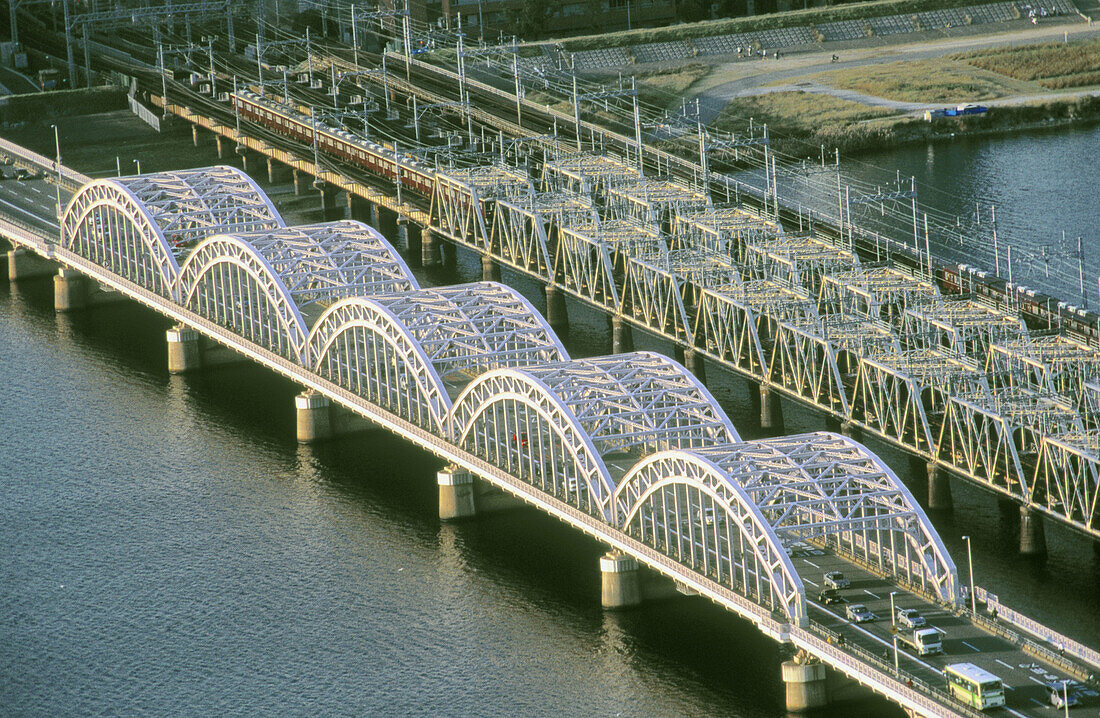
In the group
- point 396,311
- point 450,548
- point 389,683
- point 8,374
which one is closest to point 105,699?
point 389,683

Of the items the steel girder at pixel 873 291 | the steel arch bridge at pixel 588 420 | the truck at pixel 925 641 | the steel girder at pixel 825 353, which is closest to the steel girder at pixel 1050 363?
the steel girder at pixel 825 353

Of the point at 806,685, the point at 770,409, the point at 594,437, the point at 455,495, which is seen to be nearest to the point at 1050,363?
the point at 770,409

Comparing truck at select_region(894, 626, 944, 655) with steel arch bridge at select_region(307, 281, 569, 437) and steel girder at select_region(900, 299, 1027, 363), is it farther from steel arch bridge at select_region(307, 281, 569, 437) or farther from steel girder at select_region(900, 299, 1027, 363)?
steel arch bridge at select_region(307, 281, 569, 437)

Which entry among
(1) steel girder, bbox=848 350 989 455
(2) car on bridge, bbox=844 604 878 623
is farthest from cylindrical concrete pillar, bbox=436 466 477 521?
(2) car on bridge, bbox=844 604 878 623

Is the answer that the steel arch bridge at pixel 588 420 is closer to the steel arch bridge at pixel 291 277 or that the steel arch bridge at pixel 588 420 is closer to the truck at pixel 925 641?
the truck at pixel 925 641

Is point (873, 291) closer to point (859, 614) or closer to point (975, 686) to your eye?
point (859, 614)

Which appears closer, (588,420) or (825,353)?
(588,420)

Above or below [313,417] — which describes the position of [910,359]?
above

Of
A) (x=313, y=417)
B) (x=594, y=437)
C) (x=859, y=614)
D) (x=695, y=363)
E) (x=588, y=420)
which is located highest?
(x=588, y=420)

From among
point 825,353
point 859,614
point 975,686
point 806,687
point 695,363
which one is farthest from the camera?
point 695,363
